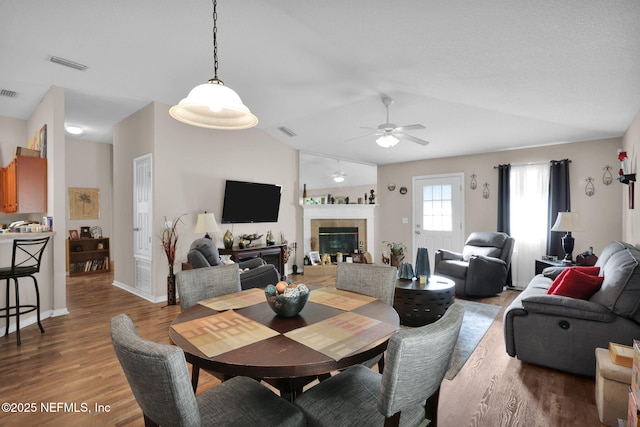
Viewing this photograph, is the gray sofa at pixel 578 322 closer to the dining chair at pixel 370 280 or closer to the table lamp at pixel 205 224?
the dining chair at pixel 370 280

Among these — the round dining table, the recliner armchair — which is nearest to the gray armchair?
the recliner armchair

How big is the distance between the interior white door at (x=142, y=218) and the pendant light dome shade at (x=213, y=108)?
301cm

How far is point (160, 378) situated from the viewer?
3.04ft

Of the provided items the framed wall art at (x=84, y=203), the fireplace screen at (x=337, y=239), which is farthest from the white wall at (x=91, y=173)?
the fireplace screen at (x=337, y=239)

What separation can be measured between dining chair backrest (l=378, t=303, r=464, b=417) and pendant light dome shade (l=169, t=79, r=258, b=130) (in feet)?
4.63

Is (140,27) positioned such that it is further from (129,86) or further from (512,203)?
(512,203)

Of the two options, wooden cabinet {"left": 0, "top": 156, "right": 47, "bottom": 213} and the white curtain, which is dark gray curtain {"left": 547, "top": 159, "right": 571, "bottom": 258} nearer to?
the white curtain

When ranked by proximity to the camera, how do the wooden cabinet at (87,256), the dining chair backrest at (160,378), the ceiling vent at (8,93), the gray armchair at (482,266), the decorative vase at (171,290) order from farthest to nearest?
1. the wooden cabinet at (87,256)
2. the gray armchair at (482,266)
3. the decorative vase at (171,290)
4. the ceiling vent at (8,93)
5. the dining chair backrest at (160,378)

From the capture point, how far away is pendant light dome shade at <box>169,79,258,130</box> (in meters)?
1.67

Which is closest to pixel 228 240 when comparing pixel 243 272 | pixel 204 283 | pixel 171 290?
pixel 171 290

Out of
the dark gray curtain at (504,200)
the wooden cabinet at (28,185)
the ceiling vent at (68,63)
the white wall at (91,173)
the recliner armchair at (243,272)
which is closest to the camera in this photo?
the ceiling vent at (68,63)

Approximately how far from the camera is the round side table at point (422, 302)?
333cm

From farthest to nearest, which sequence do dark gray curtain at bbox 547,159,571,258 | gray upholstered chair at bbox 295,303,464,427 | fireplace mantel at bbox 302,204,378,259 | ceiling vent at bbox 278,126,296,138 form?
1. fireplace mantel at bbox 302,204,378,259
2. ceiling vent at bbox 278,126,296,138
3. dark gray curtain at bbox 547,159,571,258
4. gray upholstered chair at bbox 295,303,464,427

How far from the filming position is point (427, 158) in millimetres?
6539
